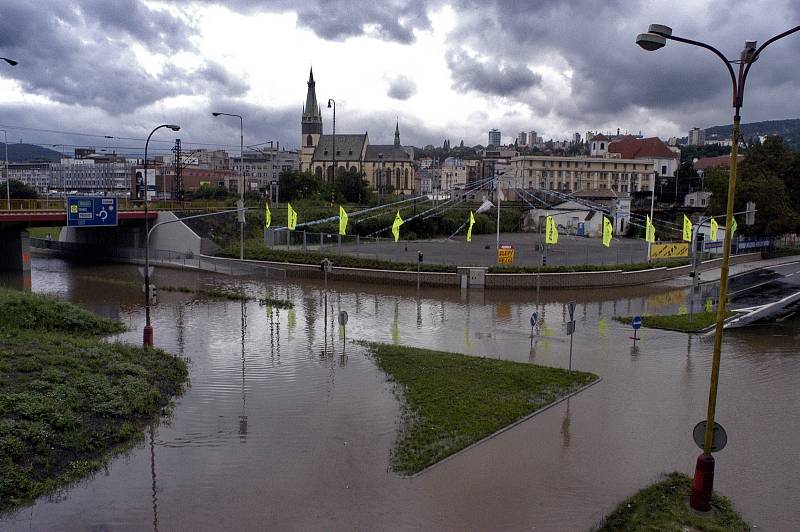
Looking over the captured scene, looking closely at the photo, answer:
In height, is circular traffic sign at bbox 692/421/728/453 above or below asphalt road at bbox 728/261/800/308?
above

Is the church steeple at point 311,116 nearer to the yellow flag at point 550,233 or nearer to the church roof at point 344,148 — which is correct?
the church roof at point 344,148

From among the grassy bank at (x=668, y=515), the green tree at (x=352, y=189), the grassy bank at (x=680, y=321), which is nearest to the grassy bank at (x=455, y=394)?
the grassy bank at (x=668, y=515)

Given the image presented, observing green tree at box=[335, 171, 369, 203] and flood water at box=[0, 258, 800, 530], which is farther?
green tree at box=[335, 171, 369, 203]

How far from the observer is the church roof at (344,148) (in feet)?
420

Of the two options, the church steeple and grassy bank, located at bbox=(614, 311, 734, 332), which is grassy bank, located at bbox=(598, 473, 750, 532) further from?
the church steeple

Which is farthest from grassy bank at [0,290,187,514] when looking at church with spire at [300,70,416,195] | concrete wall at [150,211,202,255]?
church with spire at [300,70,416,195]

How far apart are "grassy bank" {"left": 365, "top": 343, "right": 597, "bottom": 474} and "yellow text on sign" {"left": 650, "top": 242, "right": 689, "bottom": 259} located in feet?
90.8

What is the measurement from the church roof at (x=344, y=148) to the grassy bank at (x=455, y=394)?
11157 cm

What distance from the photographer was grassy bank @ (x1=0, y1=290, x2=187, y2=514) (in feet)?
34.8

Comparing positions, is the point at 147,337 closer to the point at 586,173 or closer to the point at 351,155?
the point at 586,173

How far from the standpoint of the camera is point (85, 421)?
12.5 m

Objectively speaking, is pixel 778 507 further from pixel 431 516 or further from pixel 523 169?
pixel 523 169

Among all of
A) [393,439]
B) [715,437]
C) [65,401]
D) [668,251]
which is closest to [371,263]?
[668,251]

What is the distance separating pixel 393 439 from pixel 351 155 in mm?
119448
